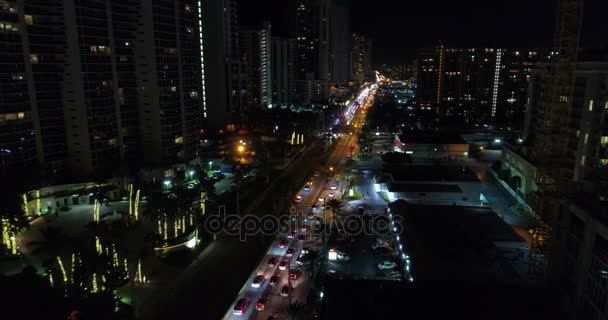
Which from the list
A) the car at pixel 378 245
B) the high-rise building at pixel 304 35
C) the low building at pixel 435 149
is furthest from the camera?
the high-rise building at pixel 304 35

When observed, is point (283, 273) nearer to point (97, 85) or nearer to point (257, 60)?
point (97, 85)

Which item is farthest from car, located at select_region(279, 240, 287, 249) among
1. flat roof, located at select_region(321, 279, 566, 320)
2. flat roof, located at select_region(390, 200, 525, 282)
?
flat roof, located at select_region(321, 279, 566, 320)

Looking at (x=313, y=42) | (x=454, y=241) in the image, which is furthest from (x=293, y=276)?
(x=313, y=42)

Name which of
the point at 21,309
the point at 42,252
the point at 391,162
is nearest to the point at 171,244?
the point at 42,252

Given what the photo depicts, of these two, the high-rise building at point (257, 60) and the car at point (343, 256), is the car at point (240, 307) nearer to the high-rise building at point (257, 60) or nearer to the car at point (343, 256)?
the car at point (343, 256)

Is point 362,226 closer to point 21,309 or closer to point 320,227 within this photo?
point 320,227

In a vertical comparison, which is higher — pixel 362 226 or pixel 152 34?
pixel 152 34

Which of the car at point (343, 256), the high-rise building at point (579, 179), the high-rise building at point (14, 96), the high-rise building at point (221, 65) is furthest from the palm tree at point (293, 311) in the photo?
the high-rise building at point (221, 65)
